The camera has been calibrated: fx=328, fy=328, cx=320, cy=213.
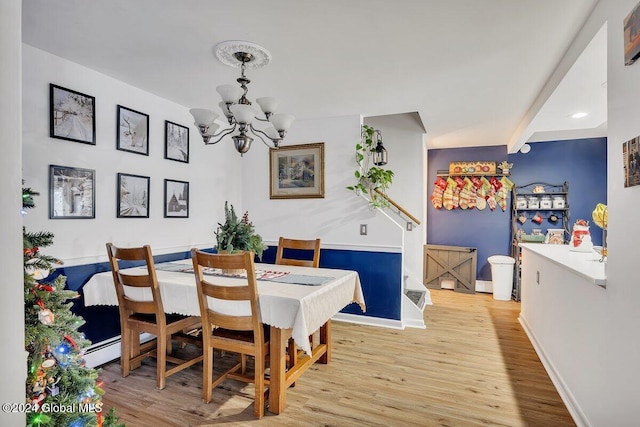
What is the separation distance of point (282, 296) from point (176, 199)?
6.94ft

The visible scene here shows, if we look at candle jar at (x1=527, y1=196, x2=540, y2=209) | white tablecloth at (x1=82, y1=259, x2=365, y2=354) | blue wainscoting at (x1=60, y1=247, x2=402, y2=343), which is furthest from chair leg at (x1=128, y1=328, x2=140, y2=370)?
candle jar at (x1=527, y1=196, x2=540, y2=209)

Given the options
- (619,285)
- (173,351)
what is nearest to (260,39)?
(619,285)

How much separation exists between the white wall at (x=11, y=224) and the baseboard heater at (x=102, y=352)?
6.91 feet

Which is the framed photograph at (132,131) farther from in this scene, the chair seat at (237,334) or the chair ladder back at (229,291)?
the chair seat at (237,334)

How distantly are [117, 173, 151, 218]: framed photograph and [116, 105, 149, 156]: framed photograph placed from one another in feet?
0.83

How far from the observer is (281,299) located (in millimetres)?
1874

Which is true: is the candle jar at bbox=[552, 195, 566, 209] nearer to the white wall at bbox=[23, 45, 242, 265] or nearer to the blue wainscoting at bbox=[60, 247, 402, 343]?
the blue wainscoting at bbox=[60, 247, 402, 343]

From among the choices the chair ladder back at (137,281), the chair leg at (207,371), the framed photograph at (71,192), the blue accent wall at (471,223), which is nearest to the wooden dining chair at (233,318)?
the chair leg at (207,371)

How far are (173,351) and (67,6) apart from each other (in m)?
2.63

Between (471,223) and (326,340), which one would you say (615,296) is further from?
(471,223)

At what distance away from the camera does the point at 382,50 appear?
2281mm

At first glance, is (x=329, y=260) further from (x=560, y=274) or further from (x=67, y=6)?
(x=67, y=6)

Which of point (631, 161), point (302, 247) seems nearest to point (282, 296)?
point (302, 247)

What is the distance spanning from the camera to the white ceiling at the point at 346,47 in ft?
6.00
